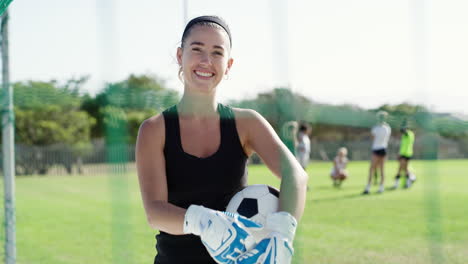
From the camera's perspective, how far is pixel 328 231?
5.36 meters

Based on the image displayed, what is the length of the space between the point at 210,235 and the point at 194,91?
53 centimetres

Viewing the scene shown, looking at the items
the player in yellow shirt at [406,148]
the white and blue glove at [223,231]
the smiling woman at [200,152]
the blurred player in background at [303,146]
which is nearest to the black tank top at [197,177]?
the smiling woman at [200,152]

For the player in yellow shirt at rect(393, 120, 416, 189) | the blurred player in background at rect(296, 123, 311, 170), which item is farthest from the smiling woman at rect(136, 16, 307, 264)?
the blurred player in background at rect(296, 123, 311, 170)

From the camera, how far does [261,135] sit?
1770 millimetres

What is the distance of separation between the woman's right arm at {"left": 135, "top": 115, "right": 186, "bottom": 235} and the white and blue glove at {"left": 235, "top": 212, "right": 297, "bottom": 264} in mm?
260

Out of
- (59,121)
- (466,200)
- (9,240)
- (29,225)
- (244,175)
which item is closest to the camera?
(244,175)

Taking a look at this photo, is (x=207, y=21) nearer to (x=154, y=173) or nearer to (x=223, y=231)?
(x=154, y=173)

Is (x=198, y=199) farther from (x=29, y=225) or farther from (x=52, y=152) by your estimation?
(x=52, y=152)

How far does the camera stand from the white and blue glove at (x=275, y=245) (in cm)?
144

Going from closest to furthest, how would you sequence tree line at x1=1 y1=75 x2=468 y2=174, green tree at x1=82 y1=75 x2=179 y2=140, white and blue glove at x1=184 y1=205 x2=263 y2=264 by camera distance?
white and blue glove at x1=184 y1=205 x2=263 y2=264
tree line at x1=1 y1=75 x2=468 y2=174
green tree at x1=82 y1=75 x2=179 y2=140

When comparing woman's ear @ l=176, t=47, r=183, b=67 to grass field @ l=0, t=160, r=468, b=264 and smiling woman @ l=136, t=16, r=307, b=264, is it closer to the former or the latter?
smiling woman @ l=136, t=16, r=307, b=264

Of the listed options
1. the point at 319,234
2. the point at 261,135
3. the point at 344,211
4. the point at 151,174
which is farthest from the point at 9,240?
the point at 344,211

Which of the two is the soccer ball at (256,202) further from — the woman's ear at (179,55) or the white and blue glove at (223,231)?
the woman's ear at (179,55)

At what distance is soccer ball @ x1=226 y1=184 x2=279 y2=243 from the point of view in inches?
64.7
